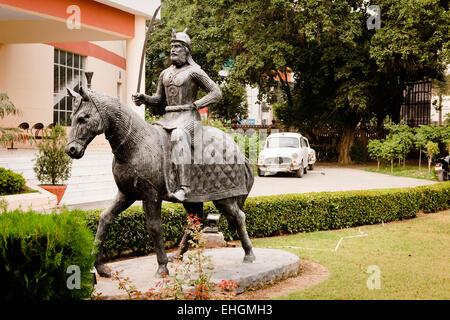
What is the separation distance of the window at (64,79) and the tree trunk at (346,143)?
53.6 ft

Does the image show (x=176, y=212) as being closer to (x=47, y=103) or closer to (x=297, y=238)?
(x=297, y=238)

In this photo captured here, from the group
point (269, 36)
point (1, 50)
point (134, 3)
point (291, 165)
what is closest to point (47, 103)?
point (1, 50)

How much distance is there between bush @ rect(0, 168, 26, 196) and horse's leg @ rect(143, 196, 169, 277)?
21.7 feet

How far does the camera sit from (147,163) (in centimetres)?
488

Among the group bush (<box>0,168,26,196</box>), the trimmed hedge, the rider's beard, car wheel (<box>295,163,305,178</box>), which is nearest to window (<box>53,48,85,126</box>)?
bush (<box>0,168,26,196</box>)

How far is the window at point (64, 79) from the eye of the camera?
61.6ft

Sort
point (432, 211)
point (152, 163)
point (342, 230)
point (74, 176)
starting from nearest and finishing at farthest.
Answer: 1. point (152, 163)
2. point (342, 230)
3. point (432, 211)
4. point (74, 176)

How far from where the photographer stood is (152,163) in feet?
16.1

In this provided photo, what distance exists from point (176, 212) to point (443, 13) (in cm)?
1843

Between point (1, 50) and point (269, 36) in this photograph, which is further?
point (269, 36)

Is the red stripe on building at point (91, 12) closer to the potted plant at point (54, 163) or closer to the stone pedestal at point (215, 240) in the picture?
the potted plant at point (54, 163)

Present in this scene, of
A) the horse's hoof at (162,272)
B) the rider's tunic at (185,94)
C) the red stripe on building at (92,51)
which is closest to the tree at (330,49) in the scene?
the red stripe on building at (92,51)

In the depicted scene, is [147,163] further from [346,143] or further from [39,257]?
[346,143]

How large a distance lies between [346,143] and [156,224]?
24948mm
